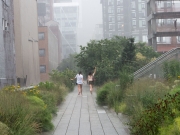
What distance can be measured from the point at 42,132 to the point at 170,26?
47.9m

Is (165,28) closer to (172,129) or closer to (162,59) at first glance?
(162,59)

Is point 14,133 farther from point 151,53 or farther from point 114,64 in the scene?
point 151,53

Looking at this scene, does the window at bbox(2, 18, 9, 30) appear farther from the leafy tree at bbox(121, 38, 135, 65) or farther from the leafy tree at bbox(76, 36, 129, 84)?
the leafy tree at bbox(121, 38, 135, 65)

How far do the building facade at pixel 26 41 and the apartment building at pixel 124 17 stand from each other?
175ft

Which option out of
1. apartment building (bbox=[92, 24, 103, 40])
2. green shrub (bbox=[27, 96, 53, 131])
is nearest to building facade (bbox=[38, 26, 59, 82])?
green shrub (bbox=[27, 96, 53, 131])

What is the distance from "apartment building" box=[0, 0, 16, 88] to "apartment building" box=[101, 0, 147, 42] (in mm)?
77516

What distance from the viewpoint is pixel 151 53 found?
51.8 metres

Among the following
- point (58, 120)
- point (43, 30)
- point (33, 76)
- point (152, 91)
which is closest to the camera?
point (152, 91)

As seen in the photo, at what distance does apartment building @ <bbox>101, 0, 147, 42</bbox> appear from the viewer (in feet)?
387

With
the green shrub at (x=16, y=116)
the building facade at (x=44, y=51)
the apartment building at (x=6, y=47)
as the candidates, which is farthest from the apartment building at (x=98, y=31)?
the green shrub at (x=16, y=116)

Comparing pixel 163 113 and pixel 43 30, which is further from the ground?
pixel 43 30

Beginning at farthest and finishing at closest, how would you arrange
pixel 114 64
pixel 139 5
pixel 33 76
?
pixel 139 5 < pixel 33 76 < pixel 114 64

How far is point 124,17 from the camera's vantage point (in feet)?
399

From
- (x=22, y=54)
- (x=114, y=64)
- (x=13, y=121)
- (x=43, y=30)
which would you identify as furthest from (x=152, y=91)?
(x=43, y=30)
